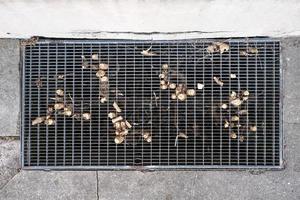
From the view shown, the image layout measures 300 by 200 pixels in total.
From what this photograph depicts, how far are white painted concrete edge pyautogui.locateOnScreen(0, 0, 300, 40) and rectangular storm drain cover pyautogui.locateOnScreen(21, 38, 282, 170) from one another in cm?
21

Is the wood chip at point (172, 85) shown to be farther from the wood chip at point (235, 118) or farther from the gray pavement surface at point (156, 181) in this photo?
the gray pavement surface at point (156, 181)

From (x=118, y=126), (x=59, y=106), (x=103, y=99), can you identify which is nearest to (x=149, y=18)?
(x=103, y=99)

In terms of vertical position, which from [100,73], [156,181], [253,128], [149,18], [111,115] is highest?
[149,18]

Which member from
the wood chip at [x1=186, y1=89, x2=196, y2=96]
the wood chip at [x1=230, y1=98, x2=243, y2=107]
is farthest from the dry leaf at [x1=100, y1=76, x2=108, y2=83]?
the wood chip at [x1=230, y1=98, x2=243, y2=107]

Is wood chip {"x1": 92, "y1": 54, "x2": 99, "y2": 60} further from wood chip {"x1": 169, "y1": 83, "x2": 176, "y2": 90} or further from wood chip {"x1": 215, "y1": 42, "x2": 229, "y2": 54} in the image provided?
wood chip {"x1": 215, "y1": 42, "x2": 229, "y2": 54}

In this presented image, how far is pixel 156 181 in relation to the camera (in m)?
4.32

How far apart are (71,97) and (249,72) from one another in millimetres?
1699

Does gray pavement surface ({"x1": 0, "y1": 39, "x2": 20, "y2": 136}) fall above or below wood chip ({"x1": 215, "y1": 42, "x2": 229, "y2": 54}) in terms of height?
below

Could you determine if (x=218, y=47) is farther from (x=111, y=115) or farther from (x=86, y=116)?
(x=86, y=116)

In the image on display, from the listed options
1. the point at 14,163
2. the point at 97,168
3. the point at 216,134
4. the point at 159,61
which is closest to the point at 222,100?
the point at 216,134

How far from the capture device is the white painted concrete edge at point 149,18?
10.6ft

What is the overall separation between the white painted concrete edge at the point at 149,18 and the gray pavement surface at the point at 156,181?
2.07 ft

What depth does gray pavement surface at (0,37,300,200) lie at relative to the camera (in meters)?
4.29

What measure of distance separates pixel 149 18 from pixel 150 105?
40.3 inches
